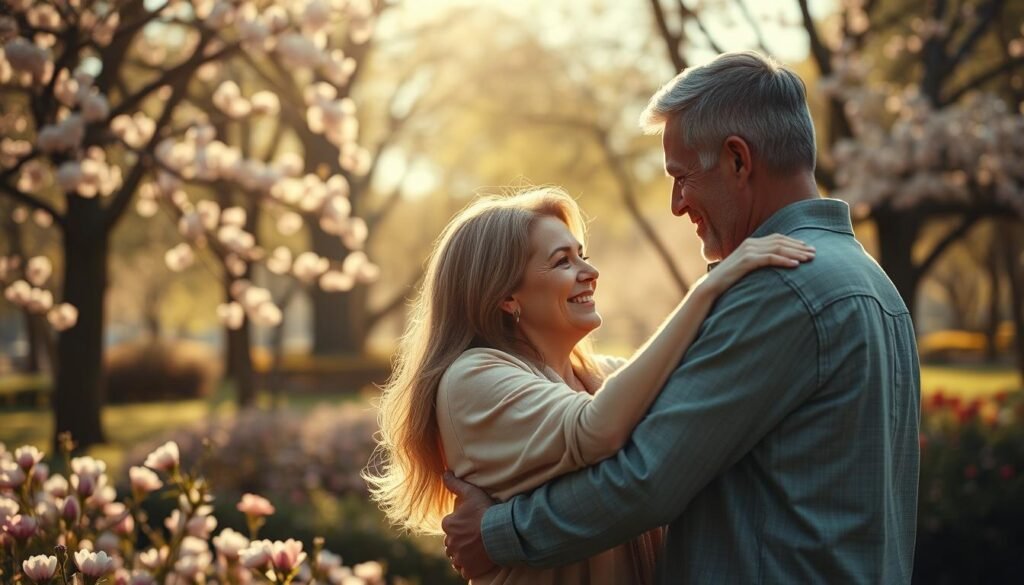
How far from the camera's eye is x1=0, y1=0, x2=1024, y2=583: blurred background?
6.41m

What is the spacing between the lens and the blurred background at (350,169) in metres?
6.41

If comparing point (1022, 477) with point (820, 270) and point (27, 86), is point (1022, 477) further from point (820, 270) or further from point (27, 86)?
point (27, 86)

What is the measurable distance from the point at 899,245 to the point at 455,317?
29.2ft

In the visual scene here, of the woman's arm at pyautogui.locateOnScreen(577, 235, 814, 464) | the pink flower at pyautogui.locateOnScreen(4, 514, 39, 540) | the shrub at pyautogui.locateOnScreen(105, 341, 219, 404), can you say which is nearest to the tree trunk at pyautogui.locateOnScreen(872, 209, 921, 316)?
the woman's arm at pyautogui.locateOnScreen(577, 235, 814, 464)

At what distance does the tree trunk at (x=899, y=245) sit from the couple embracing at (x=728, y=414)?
848cm

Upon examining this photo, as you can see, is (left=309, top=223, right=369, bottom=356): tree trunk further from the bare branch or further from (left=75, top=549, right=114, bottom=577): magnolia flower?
(left=75, top=549, right=114, bottom=577): magnolia flower

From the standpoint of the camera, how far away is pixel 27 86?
5.78 meters

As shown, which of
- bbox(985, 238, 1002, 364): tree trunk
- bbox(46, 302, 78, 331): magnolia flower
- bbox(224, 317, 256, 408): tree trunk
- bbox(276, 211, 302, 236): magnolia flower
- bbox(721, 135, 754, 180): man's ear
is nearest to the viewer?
bbox(721, 135, 754, 180): man's ear

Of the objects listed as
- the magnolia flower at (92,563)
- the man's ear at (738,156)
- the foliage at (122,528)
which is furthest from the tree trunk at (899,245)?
the magnolia flower at (92,563)

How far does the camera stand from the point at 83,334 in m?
11.9

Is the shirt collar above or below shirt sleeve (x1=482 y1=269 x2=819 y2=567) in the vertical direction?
above

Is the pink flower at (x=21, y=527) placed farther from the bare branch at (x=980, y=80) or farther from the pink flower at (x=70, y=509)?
the bare branch at (x=980, y=80)

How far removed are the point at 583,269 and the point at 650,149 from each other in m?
20.4

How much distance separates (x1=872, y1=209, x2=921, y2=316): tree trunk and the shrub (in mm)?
17027
